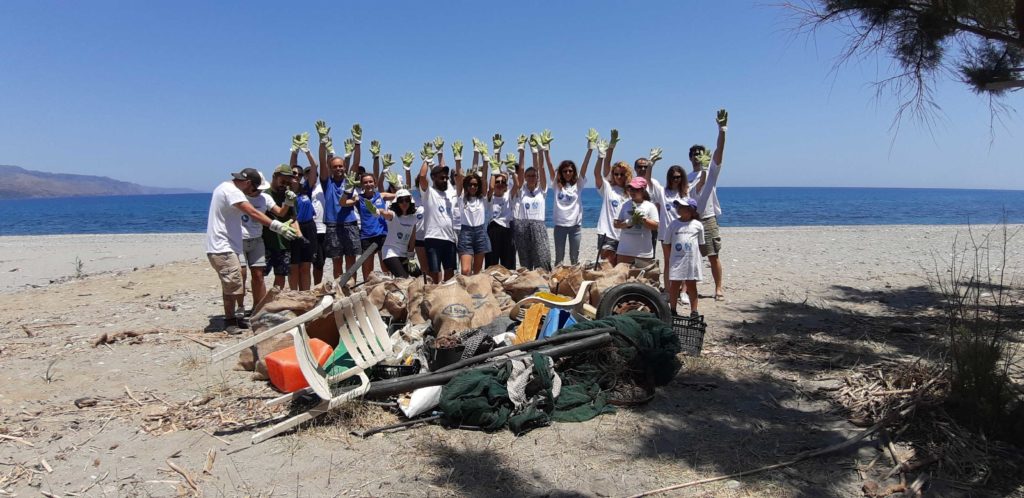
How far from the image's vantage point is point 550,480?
3.11 meters

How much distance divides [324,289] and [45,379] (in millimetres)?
2224

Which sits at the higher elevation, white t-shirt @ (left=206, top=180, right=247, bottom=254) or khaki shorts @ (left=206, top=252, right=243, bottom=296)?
white t-shirt @ (left=206, top=180, right=247, bottom=254)

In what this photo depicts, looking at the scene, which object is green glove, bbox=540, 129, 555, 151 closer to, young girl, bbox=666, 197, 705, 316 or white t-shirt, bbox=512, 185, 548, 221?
white t-shirt, bbox=512, 185, 548, 221

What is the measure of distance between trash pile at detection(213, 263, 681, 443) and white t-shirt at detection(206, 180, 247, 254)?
1200 millimetres

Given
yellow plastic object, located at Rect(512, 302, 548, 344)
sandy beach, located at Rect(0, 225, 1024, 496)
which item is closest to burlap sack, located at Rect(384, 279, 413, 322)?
yellow plastic object, located at Rect(512, 302, 548, 344)

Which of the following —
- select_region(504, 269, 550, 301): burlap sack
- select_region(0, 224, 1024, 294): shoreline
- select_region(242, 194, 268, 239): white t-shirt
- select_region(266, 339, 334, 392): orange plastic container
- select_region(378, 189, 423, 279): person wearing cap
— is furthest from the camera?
select_region(0, 224, 1024, 294): shoreline

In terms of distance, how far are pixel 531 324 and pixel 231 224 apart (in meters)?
3.30

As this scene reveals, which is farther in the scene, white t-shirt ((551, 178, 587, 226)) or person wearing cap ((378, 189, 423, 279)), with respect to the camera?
white t-shirt ((551, 178, 587, 226))

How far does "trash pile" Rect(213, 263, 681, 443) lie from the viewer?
12.2 feet

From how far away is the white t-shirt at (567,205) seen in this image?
25.0 feet

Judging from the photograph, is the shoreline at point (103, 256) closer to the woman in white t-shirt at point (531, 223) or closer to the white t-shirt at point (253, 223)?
the woman in white t-shirt at point (531, 223)

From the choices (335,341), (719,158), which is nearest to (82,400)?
(335,341)

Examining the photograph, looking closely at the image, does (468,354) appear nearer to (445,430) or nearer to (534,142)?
(445,430)

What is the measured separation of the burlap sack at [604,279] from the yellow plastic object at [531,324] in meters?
0.56
